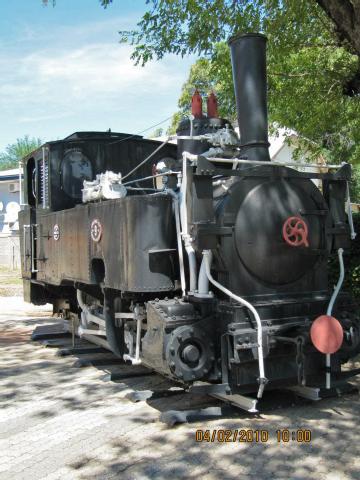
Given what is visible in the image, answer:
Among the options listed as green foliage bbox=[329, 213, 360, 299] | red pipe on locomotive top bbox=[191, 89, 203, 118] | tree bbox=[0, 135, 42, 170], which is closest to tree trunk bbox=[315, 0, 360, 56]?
red pipe on locomotive top bbox=[191, 89, 203, 118]

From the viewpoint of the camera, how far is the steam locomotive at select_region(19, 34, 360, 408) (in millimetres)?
3959

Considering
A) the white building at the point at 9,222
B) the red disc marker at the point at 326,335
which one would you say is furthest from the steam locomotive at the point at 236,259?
the white building at the point at 9,222

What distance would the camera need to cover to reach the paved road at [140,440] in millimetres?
3314

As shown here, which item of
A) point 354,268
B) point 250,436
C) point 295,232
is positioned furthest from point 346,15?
point 250,436

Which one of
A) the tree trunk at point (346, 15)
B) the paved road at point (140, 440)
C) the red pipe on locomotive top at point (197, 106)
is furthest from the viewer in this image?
the red pipe on locomotive top at point (197, 106)

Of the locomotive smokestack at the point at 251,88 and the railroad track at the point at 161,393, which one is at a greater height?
the locomotive smokestack at the point at 251,88

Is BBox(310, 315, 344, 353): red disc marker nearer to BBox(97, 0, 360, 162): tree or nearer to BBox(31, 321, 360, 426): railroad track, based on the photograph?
BBox(31, 321, 360, 426): railroad track

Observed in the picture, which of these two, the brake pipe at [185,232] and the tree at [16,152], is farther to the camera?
the tree at [16,152]

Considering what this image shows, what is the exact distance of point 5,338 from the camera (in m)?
8.38

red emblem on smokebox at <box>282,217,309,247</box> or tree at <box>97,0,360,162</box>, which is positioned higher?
tree at <box>97,0,360,162</box>

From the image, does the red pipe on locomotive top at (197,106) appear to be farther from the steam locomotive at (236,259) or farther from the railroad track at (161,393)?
the railroad track at (161,393)

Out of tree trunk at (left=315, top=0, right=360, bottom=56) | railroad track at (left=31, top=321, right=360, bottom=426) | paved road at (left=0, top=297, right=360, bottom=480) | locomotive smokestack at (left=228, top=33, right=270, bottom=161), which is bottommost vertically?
paved road at (left=0, top=297, right=360, bottom=480)

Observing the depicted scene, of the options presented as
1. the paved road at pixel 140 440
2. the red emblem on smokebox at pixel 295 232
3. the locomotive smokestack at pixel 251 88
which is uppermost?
the locomotive smokestack at pixel 251 88

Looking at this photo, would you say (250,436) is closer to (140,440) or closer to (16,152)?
(140,440)
